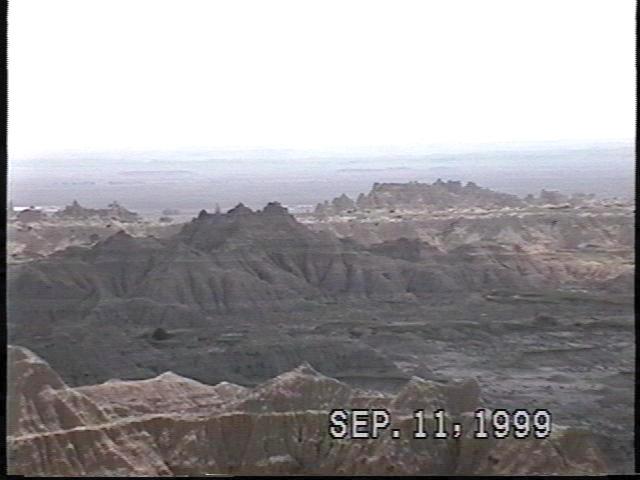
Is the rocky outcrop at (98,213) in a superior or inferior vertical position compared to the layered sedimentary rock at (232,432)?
superior

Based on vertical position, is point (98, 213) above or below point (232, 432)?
above

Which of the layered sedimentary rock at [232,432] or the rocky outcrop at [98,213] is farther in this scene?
the rocky outcrop at [98,213]

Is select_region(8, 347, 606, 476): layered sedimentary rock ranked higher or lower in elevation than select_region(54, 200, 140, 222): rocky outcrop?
lower

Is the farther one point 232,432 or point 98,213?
point 98,213

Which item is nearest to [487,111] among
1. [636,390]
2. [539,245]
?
[539,245]

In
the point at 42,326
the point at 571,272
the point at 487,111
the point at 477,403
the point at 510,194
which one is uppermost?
the point at 487,111

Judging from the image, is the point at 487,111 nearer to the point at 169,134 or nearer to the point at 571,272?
the point at 571,272

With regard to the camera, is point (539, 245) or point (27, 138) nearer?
point (27, 138)

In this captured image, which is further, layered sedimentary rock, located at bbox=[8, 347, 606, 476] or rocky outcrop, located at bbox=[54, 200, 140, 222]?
rocky outcrop, located at bbox=[54, 200, 140, 222]
